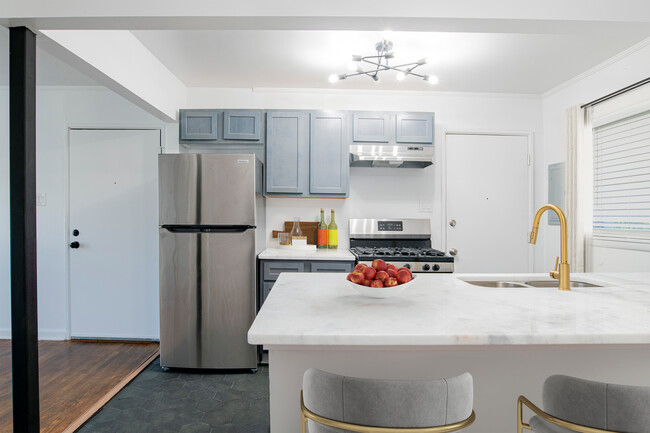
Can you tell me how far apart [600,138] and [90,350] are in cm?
471

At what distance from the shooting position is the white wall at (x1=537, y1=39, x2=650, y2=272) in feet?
8.50

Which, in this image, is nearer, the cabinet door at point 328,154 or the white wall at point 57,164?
the cabinet door at point 328,154

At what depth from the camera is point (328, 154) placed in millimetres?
3230

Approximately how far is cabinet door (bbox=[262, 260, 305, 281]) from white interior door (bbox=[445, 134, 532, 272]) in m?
1.67

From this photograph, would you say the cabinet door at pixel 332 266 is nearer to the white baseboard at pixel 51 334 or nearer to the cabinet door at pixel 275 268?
the cabinet door at pixel 275 268

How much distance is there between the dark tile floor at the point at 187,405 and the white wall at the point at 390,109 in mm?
1420

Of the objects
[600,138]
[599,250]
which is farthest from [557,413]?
[600,138]

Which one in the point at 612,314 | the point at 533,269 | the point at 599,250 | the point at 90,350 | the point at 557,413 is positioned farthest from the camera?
the point at 533,269

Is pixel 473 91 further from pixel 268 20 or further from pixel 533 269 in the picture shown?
pixel 268 20

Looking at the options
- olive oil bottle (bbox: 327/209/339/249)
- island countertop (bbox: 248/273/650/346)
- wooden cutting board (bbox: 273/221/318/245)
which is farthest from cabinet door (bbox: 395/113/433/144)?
island countertop (bbox: 248/273/650/346)

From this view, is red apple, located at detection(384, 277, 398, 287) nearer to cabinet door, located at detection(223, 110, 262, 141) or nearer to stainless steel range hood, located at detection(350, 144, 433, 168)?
stainless steel range hood, located at detection(350, 144, 433, 168)

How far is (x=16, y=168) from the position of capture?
1592 millimetres

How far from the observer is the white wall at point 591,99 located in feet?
8.50

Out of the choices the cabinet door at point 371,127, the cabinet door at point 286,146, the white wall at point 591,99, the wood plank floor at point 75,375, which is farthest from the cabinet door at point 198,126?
the white wall at point 591,99
